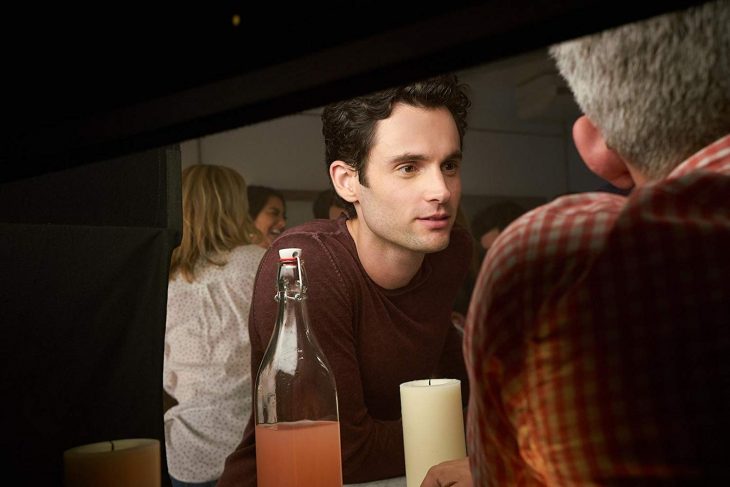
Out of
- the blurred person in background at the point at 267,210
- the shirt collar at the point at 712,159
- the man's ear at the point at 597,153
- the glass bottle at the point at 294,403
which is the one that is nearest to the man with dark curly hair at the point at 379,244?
the glass bottle at the point at 294,403

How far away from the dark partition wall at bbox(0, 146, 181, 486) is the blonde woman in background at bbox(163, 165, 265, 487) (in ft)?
2.87

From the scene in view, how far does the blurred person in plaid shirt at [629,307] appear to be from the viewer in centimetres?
41

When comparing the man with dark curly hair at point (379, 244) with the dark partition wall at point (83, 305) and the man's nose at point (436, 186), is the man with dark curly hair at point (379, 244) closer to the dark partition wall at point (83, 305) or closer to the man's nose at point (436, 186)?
the man's nose at point (436, 186)

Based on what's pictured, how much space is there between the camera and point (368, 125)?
1185 millimetres

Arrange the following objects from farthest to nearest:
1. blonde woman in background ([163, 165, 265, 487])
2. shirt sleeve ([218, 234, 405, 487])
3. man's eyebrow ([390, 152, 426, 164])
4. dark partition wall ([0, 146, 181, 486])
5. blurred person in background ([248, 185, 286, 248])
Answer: blurred person in background ([248, 185, 286, 248]) → blonde woman in background ([163, 165, 265, 487]) → man's eyebrow ([390, 152, 426, 164]) → shirt sleeve ([218, 234, 405, 487]) → dark partition wall ([0, 146, 181, 486])

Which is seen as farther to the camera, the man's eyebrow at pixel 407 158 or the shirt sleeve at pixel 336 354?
the man's eyebrow at pixel 407 158

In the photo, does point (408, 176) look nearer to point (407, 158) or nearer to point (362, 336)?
point (407, 158)

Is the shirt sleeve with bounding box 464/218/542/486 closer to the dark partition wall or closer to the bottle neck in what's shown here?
the bottle neck

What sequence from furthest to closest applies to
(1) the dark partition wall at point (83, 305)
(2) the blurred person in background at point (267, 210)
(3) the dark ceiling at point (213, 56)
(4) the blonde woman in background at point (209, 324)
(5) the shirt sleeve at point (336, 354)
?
(2) the blurred person in background at point (267, 210)
(4) the blonde woman in background at point (209, 324)
(5) the shirt sleeve at point (336, 354)
(1) the dark partition wall at point (83, 305)
(3) the dark ceiling at point (213, 56)

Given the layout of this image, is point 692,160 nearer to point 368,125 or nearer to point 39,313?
point 39,313

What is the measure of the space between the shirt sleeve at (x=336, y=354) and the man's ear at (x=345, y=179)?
95mm

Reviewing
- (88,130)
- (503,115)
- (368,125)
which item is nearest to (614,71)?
(88,130)

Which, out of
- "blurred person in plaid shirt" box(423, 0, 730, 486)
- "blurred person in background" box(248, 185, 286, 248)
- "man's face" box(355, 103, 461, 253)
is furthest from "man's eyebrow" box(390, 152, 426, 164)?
"blurred person in background" box(248, 185, 286, 248)

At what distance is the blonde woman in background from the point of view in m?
1.70
